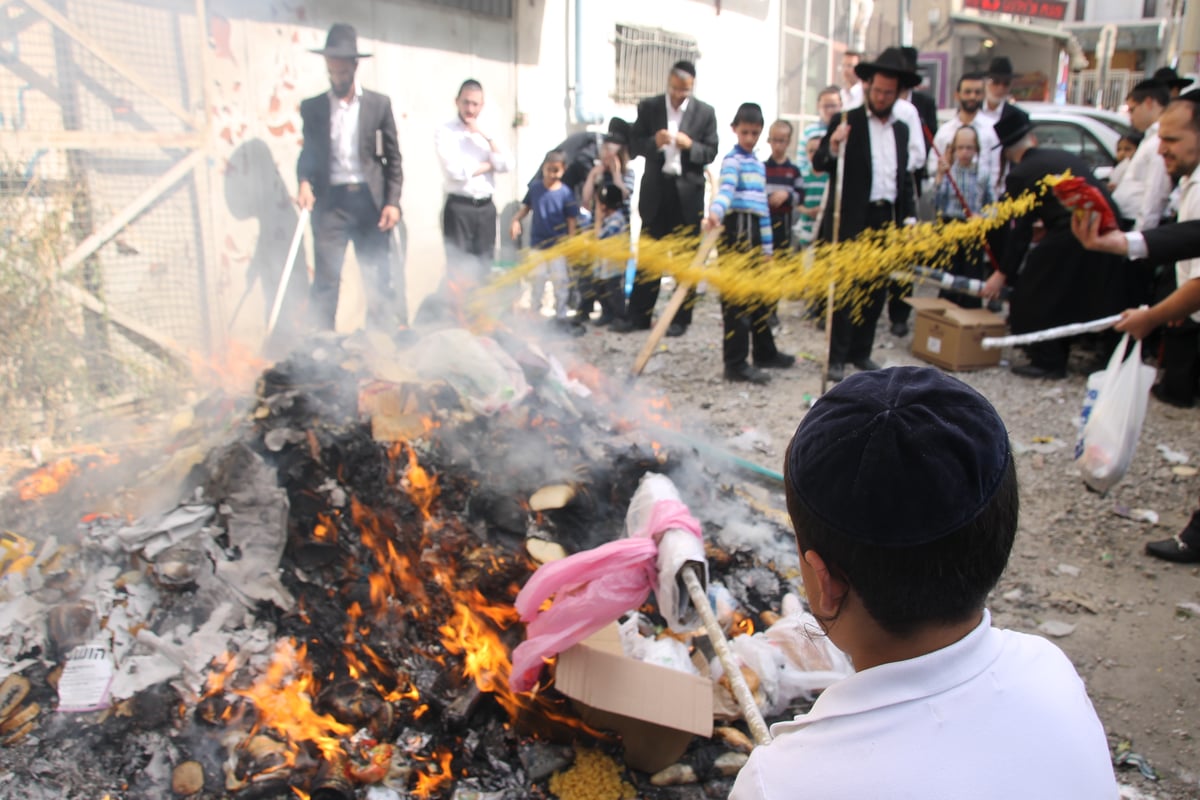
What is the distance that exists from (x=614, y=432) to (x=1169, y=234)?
9.79ft

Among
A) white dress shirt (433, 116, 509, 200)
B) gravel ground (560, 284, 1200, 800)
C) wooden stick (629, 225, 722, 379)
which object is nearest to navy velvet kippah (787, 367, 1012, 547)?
gravel ground (560, 284, 1200, 800)

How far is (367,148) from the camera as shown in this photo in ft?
23.2

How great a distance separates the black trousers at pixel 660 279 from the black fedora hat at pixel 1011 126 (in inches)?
116

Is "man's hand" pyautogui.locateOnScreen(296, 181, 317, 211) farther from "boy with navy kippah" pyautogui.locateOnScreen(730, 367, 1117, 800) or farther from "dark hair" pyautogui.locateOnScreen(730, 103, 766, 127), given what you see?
"boy with navy kippah" pyautogui.locateOnScreen(730, 367, 1117, 800)

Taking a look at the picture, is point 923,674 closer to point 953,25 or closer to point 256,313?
point 256,313

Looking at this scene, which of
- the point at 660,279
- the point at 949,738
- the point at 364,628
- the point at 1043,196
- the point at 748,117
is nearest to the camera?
the point at 949,738

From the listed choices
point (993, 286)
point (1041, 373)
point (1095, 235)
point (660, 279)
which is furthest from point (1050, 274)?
point (660, 279)

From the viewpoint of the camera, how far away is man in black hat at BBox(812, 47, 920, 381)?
21.5ft

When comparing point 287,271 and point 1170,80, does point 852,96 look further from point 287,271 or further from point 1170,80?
point 287,271

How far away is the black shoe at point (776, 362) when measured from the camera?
7.74 m

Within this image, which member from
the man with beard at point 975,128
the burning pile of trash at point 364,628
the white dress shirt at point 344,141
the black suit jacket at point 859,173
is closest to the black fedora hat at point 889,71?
the black suit jacket at point 859,173

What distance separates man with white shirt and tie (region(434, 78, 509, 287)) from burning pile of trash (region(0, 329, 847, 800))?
12.5ft

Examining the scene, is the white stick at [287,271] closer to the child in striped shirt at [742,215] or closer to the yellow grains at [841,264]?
the yellow grains at [841,264]

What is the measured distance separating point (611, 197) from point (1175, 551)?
5.95m
